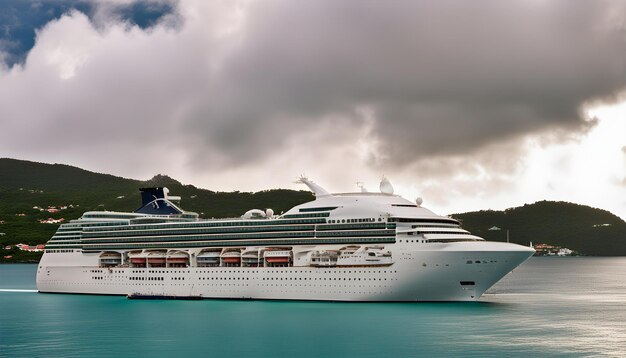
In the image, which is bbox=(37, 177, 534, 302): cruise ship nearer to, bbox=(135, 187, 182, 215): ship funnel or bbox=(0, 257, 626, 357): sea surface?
bbox=(135, 187, 182, 215): ship funnel

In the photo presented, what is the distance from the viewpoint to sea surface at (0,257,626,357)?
43.7 m

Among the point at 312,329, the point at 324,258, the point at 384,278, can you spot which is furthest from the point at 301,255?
the point at 312,329

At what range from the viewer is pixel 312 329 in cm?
5056

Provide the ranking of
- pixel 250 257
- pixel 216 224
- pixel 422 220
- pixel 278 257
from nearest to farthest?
pixel 422 220 → pixel 278 257 → pixel 250 257 → pixel 216 224

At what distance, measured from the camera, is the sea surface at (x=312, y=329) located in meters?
43.7

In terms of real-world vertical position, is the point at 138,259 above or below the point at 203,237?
below

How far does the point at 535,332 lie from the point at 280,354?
17.1m

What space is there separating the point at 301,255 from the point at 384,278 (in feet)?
27.2

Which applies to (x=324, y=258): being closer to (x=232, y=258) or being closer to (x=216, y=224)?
(x=232, y=258)

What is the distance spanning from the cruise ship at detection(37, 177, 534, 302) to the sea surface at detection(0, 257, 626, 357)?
1.58 m

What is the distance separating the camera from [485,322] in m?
53.1

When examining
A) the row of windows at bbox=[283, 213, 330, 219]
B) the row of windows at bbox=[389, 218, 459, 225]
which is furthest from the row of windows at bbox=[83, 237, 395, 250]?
the row of windows at bbox=[283, 213, 330, 219]

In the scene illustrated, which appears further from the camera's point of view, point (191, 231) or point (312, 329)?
point (191, 231)

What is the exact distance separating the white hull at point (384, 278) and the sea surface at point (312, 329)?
1076mm
